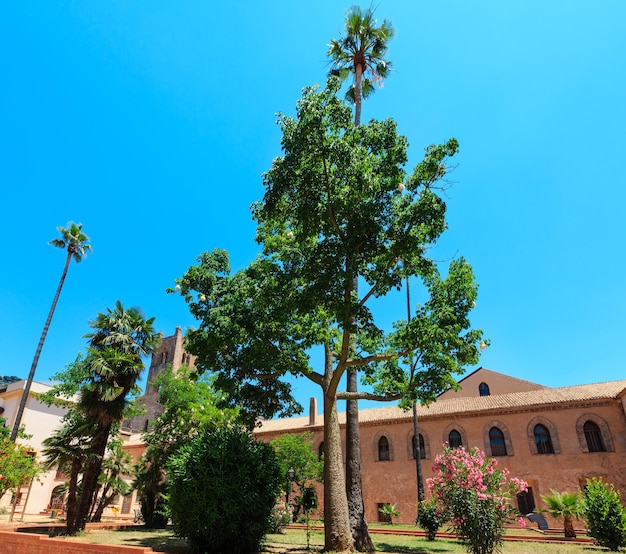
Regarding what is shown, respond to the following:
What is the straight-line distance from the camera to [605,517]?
12.8m

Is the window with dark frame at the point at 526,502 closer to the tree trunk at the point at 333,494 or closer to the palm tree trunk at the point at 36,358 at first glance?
the tree trunk at the point at 333,494

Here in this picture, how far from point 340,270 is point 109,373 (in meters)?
10.5

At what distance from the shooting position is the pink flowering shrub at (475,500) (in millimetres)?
8844

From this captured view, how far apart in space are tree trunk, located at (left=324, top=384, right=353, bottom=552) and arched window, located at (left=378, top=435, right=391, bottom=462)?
21.8 m

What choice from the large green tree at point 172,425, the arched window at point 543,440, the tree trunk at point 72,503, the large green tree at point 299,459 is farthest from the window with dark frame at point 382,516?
the tree trunk at point 72,503

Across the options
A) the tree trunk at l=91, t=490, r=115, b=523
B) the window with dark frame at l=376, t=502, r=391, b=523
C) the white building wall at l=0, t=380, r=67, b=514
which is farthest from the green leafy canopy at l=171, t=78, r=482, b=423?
the white building wall at l=0, t=380, r=67, b=514

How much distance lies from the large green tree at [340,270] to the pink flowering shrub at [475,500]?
2.26 meters

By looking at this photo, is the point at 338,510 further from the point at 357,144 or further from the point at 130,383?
the point at 130,383

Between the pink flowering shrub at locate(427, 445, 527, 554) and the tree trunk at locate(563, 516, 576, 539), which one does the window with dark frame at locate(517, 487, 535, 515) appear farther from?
the pink flowering shrub at locate(427, 445, 527, 554)

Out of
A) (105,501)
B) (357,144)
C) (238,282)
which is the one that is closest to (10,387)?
(105,501)

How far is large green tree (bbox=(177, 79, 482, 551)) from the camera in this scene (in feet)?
32.9

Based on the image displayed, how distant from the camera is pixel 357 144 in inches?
409

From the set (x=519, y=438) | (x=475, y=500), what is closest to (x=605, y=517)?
(x=475, y=500)

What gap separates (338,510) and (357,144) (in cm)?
910
